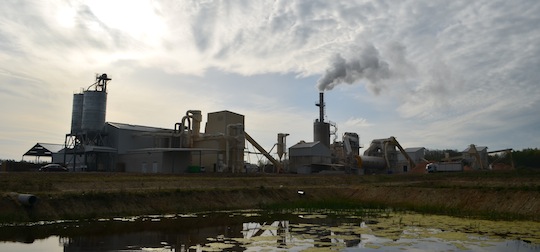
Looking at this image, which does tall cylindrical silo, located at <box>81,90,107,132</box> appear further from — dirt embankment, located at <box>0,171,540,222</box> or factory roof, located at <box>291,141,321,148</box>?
factory roof, located at <box>291,141,321,148</box>

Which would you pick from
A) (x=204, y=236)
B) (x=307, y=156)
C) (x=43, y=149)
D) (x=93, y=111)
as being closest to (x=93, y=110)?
(x=93, y=111)

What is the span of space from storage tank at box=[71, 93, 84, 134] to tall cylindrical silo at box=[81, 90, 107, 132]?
146 inches

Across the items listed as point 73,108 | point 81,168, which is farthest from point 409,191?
point 73,108

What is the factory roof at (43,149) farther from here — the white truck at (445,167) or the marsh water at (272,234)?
the white truck at (445,167)

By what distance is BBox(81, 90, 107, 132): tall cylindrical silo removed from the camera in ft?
227

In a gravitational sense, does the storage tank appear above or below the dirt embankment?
above

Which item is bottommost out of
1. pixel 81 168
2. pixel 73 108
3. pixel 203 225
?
pixel 203 225

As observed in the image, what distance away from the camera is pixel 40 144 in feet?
258

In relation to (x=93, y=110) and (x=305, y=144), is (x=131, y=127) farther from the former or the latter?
(x=305, y=144)

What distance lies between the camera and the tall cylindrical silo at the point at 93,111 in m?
69.3

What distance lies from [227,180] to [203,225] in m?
21.1

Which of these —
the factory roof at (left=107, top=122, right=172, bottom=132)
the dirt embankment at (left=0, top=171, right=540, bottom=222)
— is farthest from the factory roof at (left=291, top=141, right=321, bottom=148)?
the dirt embankment at (left=0, top=171, right=540, bottom=222)

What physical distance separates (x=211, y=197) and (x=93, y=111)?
138 ft

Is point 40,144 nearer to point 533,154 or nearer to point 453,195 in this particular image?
point 453,195
